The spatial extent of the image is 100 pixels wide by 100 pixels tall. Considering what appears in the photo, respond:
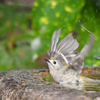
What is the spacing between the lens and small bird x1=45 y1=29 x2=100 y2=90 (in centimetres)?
216

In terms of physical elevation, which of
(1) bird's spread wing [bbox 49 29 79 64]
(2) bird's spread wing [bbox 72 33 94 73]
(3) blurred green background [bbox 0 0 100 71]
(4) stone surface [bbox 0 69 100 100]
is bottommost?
(4) stone surface [bbox 0 69 100 100]

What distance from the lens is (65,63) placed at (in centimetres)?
229

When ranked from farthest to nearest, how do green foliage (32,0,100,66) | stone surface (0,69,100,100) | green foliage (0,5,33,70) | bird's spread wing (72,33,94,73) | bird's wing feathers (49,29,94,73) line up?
1. green foliage (0,5,33,70)
2. green foliage (32,0,100,66)
3. bird's wing feathers (49,29,94,73)
4. bird's spread wing (72,33,94,73)
5. stone surface (0,69,100,100)

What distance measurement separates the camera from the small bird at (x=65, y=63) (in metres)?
2.16

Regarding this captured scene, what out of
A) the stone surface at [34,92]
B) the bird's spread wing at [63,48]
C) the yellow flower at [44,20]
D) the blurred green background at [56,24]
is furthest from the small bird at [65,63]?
the yellow flower at [44,20]

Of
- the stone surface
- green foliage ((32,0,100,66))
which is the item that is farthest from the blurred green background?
the stone surface

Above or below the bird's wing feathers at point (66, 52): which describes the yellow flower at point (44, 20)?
above

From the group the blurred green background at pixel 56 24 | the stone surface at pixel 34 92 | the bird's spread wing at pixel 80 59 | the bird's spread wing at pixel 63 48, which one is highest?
the blurred green background at pixel 56 24

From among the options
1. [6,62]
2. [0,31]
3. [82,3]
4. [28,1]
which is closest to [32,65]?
[6,62]

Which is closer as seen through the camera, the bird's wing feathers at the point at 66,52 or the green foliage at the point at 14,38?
the bird's wing feathers at the point at 66,52

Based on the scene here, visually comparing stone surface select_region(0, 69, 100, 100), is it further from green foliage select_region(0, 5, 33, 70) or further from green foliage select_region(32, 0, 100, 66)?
green foliage select_region(0, 5, 33, 70)

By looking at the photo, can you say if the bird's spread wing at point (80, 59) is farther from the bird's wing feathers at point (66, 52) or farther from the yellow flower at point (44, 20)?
the yellow flower at point (44, 20)

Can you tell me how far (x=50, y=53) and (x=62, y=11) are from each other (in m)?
1.90

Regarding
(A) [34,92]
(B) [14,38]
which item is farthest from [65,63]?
(B) [14,38]
